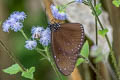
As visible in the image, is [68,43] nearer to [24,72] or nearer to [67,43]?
[67,43]

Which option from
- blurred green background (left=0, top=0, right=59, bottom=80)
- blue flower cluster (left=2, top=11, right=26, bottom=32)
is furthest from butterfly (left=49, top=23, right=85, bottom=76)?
blurred green background (left=0, top=0, right=59, bottom=80)

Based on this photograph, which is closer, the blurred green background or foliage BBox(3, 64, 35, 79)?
foliage BBox(3, 64, 35, 79)

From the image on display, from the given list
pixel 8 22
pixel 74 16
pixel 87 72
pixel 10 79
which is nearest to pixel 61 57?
pixel 8 22

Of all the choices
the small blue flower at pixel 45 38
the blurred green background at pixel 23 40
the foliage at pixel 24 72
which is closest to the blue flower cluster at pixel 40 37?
the small blue flower at pixel 45 38

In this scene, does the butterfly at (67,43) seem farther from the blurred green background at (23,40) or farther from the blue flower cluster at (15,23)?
the blurred green background at (23,40)

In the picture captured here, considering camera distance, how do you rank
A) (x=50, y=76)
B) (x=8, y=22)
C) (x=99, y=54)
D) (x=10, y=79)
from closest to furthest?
(x=99, y=54) → (x=8, y=22) → (x=10, y=79) → (x=50, y=76)

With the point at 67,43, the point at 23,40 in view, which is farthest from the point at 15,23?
the point at 23,40

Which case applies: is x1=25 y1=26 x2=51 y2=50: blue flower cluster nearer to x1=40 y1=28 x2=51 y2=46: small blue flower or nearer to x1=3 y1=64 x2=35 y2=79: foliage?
x1=40 y1=28 x2=51 y2=46: small blue flower

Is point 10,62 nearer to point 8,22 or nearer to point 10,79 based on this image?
point 10,79
